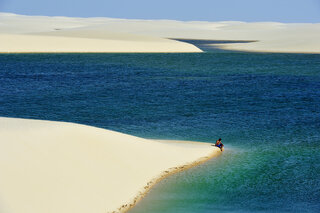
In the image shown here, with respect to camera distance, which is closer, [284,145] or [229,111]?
[284,145]

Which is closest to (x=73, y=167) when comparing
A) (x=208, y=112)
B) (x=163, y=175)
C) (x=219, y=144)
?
(x=163, y=175)

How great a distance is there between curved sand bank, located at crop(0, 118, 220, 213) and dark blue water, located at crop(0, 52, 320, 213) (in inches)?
28.2

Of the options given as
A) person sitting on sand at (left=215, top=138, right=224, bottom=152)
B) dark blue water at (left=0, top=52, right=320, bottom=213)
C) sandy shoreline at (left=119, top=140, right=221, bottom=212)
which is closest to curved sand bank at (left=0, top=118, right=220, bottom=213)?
sandy shoreline at (left=119, top=140, right=221, bottom=212)

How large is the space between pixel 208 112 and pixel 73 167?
52.5 feet

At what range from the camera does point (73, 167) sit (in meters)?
15.2

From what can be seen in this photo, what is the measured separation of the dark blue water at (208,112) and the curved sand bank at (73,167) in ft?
2.35

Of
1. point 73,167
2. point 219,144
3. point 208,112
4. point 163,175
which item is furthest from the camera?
point 208,112

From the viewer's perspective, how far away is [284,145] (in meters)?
22.4

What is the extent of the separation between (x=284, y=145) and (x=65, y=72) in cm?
3493

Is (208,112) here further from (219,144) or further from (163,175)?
(163,175)

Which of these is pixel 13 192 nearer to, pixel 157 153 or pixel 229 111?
pixel 157 153

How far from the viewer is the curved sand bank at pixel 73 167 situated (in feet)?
44.0

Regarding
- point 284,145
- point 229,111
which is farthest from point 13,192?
point 229,111

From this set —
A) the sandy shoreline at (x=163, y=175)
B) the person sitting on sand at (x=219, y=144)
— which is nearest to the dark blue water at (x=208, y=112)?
the sandy shoreline at (x=163, y=175)
